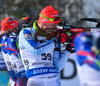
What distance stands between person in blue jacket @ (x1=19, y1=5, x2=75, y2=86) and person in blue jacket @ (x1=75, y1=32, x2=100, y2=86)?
1.03 m

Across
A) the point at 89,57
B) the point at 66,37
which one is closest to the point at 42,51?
the point at 66,37

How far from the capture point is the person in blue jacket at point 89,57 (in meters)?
1.39

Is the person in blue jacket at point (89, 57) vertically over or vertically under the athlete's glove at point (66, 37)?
over

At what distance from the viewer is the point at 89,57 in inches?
56.1

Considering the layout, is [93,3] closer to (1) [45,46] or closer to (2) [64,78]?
(2) [64,78]

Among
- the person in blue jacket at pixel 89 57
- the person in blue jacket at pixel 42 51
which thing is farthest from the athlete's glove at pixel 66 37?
the person in blue jacket at pixel 89 57

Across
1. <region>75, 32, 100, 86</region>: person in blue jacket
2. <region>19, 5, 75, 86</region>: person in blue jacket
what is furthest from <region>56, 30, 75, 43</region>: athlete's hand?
<region>75, 32, 100, 86</region>: person in blue jacket

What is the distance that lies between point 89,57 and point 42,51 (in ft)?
3.54

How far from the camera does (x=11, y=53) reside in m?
3.02

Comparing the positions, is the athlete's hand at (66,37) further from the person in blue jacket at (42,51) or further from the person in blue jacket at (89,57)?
the person in blue jacket at (89,57)

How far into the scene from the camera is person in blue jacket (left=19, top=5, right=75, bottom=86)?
246 centimetres

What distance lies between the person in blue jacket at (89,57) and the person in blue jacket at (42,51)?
1.03 meters

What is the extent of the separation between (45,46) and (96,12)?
45.8ft

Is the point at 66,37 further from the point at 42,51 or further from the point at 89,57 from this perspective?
the point at 89,57
